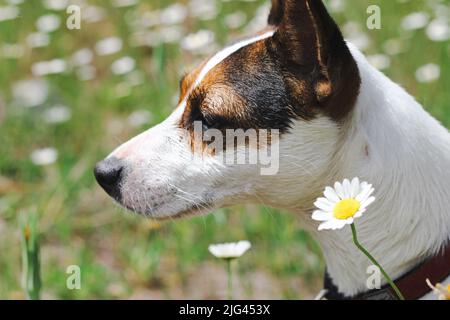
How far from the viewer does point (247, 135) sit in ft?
8.61

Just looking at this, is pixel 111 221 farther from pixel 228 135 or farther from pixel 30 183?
pixel 228 135

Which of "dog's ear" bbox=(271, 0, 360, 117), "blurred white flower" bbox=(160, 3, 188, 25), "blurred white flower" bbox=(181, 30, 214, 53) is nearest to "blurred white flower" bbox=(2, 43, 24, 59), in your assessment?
"blurred white flower" bbox=(160, 3, 188, 25)

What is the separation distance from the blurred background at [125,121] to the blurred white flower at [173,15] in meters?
0.02

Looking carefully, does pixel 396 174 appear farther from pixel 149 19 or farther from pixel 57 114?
pixel 149 19

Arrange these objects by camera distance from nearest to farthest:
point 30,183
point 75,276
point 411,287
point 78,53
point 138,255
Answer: point 411,287 < point 75,276 < point 138,255 < point 30,183 < point 78,53

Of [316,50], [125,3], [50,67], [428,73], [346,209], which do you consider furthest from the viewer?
[125,3]

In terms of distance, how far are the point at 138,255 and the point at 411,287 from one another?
170 cm

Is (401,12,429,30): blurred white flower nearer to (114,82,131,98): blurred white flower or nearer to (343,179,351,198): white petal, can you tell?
(114,82,131,98): blurred white flower

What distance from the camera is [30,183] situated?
4.55 meters

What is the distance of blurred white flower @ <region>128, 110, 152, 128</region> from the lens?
459 centimetres

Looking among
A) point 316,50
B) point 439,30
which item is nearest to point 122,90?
point 439,30

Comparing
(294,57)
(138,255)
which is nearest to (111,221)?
(138,255)

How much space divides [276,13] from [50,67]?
2.67m

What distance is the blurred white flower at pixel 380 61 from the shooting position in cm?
431
